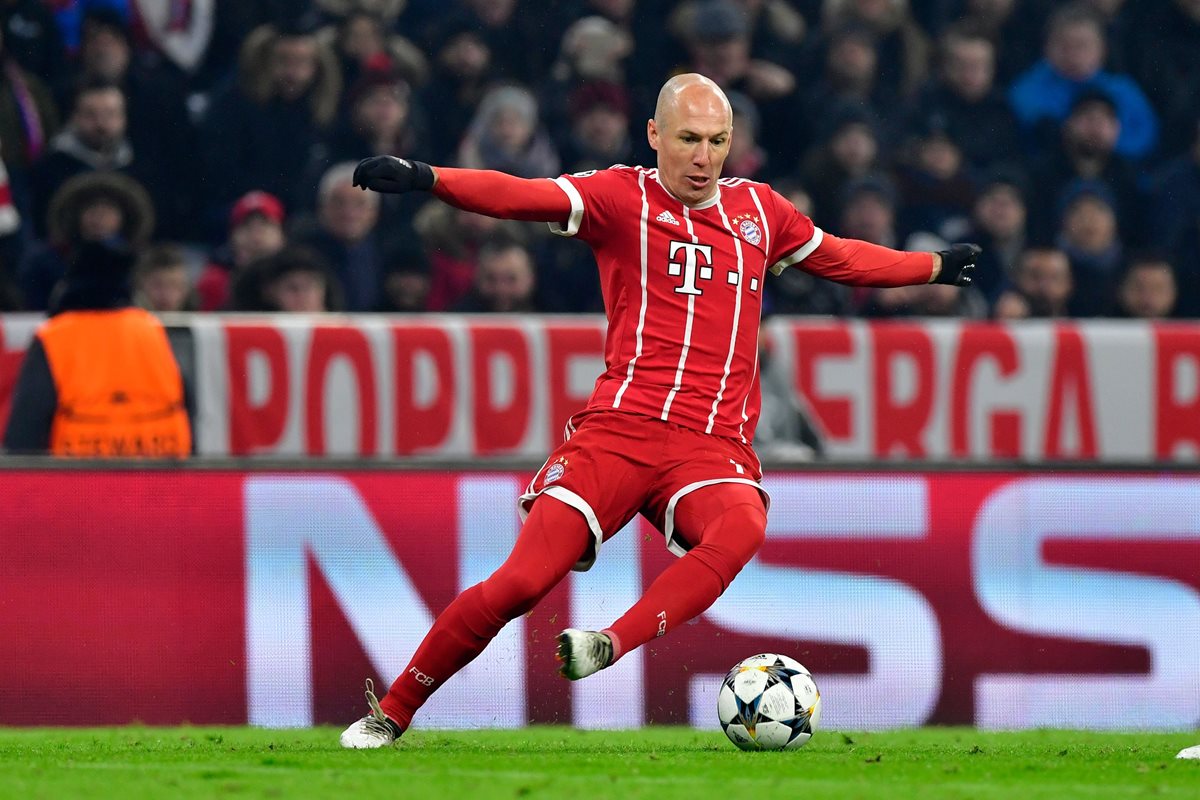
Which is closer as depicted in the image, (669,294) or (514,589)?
(514,589)

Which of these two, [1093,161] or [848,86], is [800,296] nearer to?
[848,86]

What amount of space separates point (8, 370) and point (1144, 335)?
5823 millimetres

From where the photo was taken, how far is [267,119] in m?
10.5

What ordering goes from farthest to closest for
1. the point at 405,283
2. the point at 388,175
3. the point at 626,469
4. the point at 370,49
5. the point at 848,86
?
the point at 848,86 < the point at 370,49 < the point at 405,283 < the point at 626,469 < the point at 388,175

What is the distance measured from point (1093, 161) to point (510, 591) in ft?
23.0

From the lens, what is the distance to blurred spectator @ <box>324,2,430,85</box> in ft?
34.9

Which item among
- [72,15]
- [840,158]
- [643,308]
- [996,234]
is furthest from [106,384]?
[996,234]

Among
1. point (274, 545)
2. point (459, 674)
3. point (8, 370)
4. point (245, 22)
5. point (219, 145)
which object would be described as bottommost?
point (459, 674)

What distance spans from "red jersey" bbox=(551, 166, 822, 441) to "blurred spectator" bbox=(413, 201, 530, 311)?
14.8 feet

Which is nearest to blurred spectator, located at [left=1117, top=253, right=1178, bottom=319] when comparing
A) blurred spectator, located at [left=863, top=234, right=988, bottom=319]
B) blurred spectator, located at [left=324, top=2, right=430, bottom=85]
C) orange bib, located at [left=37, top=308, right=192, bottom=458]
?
blurred spectator, located at [left=863, top=234, right=988, bottom=319]

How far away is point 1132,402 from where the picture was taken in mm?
10164

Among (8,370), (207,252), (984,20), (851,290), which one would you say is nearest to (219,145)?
(207,252)

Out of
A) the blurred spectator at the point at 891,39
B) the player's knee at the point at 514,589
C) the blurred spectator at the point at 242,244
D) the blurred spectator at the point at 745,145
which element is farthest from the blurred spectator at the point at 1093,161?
the player's knee at the point at 514,589

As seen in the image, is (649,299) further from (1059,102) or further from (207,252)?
(1059,102)
